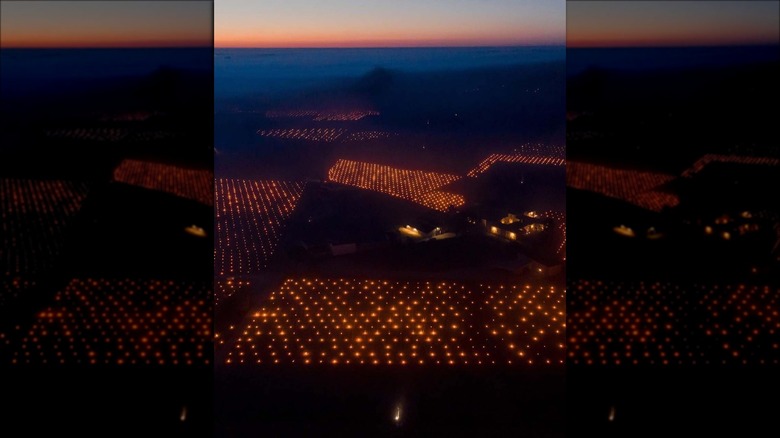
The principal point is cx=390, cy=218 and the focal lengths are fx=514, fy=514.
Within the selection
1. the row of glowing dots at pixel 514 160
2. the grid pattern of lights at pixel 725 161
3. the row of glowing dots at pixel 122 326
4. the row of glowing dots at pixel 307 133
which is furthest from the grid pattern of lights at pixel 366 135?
the grid pattern of lights at pixel 725 161

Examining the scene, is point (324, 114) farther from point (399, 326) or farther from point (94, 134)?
point (399, 326)

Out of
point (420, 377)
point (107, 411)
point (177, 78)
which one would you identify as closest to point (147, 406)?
point (107, 411)

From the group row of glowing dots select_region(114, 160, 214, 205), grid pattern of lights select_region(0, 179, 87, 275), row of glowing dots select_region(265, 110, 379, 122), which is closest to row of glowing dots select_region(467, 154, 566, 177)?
row of glowing dots select_region(265, 110, 379, 122)

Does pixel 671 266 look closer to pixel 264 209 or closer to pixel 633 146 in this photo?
pixel 633 146

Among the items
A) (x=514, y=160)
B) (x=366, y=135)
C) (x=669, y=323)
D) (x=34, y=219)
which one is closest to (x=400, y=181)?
(x=366, y=135)

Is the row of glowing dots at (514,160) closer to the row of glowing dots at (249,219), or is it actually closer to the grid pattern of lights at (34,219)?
the row of glowing dots at (249,219)

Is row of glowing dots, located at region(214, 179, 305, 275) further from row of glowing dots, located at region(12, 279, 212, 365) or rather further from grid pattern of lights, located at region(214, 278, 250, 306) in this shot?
row of glowing dots, located at region(12, 279, 212, 365)
